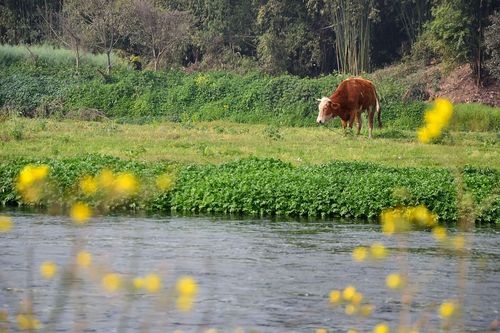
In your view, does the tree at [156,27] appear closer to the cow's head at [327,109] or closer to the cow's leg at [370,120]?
the cow's head at [327,109]

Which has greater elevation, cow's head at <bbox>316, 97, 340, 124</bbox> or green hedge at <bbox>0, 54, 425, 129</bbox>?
green hedge at <bbox>0, 54, 425, 129</bbox>

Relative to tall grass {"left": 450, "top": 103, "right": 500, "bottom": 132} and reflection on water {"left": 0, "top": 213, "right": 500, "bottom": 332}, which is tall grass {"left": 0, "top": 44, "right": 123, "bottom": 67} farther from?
reflection on water {"left": 0, "top": 213, "right": 500, "bottom": 332}

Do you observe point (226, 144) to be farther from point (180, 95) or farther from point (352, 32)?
point (352, 32)

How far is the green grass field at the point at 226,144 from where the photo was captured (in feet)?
74.8

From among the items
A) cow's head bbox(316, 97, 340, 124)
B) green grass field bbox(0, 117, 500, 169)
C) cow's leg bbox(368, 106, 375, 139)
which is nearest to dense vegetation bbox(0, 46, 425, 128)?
green grass field bbox(0, 117, 500, 169)

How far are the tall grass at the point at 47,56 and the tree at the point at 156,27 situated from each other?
1.45 m

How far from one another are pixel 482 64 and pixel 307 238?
24.4m

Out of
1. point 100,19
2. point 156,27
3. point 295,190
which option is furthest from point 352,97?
point 156,27

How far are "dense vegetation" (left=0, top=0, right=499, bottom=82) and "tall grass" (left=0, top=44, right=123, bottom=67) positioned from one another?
56cm

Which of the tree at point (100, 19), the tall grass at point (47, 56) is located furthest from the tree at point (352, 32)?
the tall grass at point (47, 56)

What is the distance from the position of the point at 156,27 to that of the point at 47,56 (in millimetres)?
4174

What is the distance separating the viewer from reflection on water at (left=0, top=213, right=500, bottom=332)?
1066cm

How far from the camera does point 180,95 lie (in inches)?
1433

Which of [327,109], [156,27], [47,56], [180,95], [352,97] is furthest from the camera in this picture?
[156,27]
